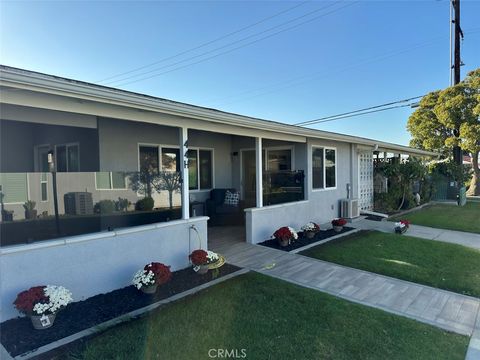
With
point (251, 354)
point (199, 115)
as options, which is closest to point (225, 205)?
point (199, 115)

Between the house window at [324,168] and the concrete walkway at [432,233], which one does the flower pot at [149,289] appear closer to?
the house window at [324,168]

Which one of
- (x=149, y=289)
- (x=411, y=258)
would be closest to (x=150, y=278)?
(x=149, y=289)

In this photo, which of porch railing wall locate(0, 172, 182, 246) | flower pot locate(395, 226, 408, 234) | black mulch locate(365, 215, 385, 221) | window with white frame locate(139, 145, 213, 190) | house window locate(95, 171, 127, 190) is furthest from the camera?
black mulch locate(365, 215, 385, 221)

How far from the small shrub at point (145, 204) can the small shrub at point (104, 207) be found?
1.29 ft

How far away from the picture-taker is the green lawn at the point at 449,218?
347 inches

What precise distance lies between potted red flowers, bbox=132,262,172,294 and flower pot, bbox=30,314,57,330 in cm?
101

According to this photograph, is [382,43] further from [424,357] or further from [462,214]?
[424,357]

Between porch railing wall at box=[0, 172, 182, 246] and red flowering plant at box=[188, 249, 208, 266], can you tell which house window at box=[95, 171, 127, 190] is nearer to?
porch railing wall at box=[0, 172, 182, 246]

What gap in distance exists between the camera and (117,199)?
449 centimetres

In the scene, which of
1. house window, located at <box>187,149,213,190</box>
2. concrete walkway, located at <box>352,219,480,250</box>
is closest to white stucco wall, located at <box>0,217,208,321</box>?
house window, located at <box>187,149,213,190</box>

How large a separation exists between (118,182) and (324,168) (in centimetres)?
626

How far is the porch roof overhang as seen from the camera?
9.78 feet

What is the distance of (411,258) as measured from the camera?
5.75m

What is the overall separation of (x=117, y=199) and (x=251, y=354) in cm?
297
